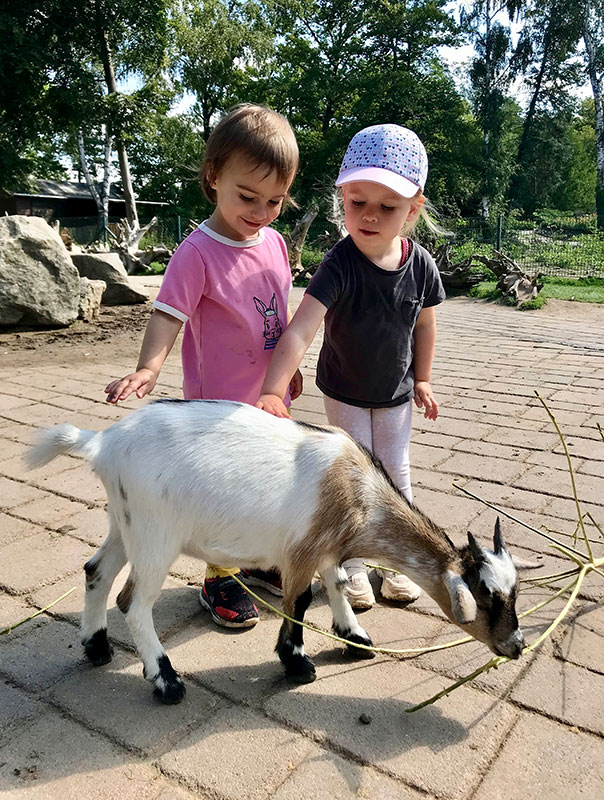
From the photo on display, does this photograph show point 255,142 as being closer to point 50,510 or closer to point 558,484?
point 50,510

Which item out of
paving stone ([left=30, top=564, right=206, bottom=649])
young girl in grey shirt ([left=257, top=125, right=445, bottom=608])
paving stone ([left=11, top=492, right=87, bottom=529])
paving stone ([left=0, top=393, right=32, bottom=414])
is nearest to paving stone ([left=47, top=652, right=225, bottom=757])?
paving stone ([left=30, top=564, right=206, bottom=649])

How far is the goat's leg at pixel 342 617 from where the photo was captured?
256cm

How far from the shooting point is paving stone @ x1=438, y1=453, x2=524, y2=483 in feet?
13.8

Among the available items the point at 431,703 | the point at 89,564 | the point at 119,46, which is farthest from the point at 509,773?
the point at 119,46

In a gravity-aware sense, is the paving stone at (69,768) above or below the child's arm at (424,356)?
below

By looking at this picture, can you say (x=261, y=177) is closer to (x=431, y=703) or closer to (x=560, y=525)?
(x=431, y=703)

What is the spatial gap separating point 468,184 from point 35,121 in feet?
79.4

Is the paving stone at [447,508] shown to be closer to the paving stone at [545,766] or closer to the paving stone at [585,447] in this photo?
the paving stone at [585,447]

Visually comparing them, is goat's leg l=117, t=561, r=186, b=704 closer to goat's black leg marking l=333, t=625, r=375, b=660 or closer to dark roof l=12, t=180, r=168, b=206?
goat's black leg marking l=333, t=625, r=375, b=660

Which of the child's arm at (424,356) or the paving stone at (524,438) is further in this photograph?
the paving stone at (524,438)

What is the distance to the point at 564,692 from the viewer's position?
233cm

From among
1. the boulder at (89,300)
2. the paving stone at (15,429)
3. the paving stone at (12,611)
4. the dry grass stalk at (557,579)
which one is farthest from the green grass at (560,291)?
the paving stone at (12,611)

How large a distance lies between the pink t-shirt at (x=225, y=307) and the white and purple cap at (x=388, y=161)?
1.64ft

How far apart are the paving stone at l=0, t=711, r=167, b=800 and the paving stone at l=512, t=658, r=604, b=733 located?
1244 mm
